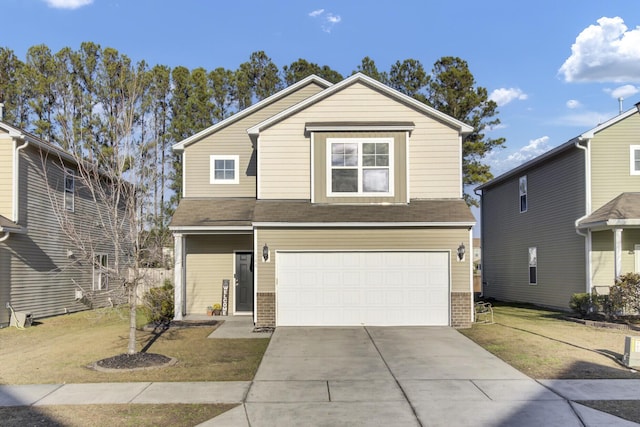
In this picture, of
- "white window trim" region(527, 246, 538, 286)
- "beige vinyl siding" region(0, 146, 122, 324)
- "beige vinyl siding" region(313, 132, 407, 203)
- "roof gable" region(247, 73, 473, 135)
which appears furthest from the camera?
"white window trim" region(527, 246, 538, 286)

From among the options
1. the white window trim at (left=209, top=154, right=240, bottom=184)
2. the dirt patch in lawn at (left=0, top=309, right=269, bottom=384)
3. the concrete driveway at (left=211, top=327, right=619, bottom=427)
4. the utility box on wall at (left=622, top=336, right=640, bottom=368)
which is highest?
the white window trim at (left=209, top=154, right=240, bottom=184)

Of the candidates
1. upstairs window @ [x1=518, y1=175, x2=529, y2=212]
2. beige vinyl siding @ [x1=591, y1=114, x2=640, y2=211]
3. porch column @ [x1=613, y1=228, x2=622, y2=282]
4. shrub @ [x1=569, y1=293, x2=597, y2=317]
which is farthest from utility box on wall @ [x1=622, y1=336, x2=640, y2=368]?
upstairs window @ [x1=518, y1=175, x2=529, y2=212]

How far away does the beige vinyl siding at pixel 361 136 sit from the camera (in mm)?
14727

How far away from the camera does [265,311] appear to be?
45.8 ft

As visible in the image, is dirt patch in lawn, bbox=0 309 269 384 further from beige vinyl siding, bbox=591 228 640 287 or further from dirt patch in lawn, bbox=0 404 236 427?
beige vinyl siding, bbox=591 228 640 287

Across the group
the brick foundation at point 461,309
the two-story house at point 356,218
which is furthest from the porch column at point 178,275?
the brick foundation at point 461,309

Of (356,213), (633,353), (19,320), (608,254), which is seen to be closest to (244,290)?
(356,213)

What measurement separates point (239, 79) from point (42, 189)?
17.1 metres

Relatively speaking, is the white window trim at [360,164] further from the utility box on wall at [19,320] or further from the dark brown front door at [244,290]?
the utility box on wall at [19,320]

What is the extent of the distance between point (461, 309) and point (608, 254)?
6145mm

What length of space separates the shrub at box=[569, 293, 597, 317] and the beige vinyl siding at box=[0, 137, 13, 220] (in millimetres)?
16969

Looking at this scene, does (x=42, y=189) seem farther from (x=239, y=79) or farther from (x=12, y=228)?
(x=239, y=79)

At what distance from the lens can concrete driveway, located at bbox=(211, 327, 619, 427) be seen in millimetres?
6844

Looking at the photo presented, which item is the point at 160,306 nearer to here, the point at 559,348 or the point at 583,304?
the point at 559,348
